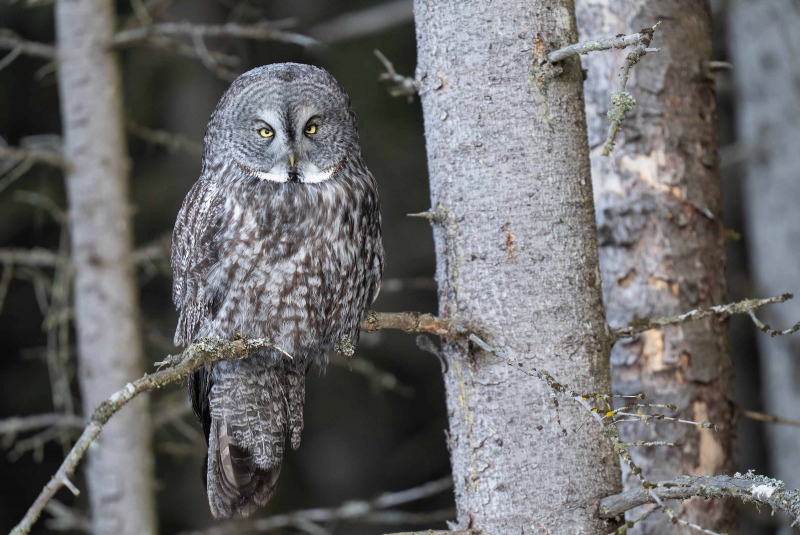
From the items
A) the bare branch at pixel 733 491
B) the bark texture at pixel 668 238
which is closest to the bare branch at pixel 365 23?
the bark texture at pixel 668 238

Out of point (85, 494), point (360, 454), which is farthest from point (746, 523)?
point (85, 494)

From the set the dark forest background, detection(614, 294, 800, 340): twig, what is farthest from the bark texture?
the dark forest background

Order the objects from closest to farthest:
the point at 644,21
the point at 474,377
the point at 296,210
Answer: the point at 474,377
the point at 296,210
the point at 644,21

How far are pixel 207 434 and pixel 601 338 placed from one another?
1156 mm

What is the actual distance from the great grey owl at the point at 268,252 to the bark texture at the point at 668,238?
0.85 m

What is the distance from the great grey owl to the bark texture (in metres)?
0.85

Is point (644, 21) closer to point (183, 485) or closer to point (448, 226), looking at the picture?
point (448, 226)

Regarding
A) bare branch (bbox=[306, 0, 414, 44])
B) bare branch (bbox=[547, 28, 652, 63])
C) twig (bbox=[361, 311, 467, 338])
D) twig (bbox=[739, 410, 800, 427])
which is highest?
bare branch (bbox=[306, 0, 414, 44])

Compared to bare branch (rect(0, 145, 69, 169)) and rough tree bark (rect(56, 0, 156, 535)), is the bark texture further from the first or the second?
→ bare branch (rect(0, 145, 69, 169))

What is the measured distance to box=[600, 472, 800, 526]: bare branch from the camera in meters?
1.44

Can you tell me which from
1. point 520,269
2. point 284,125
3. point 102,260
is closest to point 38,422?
point 102,260

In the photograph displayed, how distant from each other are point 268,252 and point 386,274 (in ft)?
14.6

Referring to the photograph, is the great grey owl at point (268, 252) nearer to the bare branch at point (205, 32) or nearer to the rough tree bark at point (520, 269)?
the rough tree bark at point (520, 269)

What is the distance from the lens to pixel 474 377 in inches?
73.5
